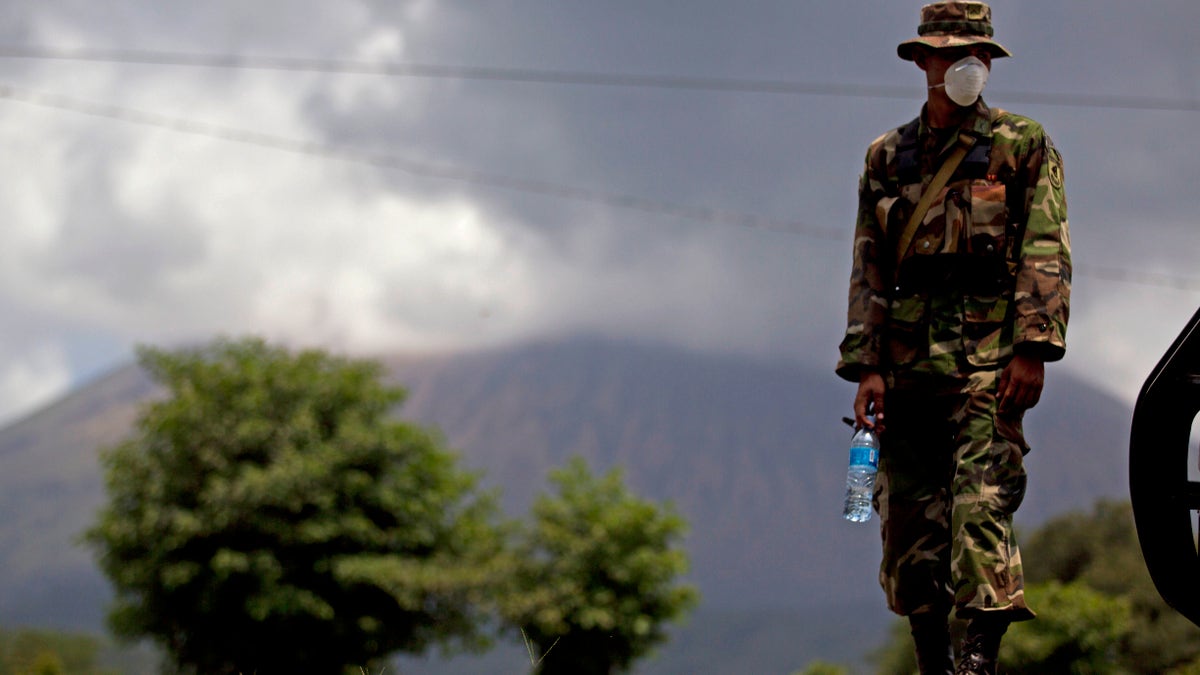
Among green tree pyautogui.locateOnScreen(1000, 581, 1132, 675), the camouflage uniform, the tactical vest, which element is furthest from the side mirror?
green tree pyautogui.locateOnScreen(1000, 581, 1132, 675)

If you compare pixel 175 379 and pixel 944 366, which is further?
pixel 175 379

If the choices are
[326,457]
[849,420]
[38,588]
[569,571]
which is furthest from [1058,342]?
[38,588]

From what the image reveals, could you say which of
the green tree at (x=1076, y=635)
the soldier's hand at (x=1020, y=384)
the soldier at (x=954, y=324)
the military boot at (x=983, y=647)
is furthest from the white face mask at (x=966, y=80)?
the green tree at (x=1076, y=635)

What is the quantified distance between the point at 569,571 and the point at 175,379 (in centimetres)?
1519

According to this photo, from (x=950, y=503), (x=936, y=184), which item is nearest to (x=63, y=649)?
(x=950, y=503)

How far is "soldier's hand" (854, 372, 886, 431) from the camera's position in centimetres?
334

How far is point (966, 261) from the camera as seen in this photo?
10.7 feet

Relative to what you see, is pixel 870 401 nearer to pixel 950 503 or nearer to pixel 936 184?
pixel 950 503

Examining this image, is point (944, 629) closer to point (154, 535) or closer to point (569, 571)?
point (569, 571)

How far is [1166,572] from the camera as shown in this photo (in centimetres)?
242

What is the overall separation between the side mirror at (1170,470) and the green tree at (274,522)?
39712mm

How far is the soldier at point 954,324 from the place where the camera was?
310 cm

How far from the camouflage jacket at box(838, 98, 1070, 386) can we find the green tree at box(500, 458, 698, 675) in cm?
3556

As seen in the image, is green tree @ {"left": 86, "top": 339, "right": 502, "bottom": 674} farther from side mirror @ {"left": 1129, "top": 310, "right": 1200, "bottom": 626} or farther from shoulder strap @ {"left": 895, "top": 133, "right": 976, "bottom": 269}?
side mirror @ {"left": 1129, "top": 310, "right": 1200, "bottom": 626}
